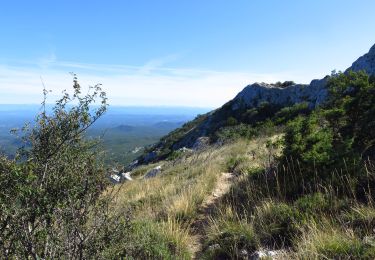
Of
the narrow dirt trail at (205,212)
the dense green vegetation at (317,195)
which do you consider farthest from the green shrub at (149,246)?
the dense green vegetation at (317,195)

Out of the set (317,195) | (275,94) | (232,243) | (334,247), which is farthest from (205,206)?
(275,94)

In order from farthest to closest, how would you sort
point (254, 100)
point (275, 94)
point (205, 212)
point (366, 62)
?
point (254, 100), point (275, 94), point (366, 62), point (205, 212)

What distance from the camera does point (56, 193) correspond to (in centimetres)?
468

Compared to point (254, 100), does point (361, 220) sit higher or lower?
lower

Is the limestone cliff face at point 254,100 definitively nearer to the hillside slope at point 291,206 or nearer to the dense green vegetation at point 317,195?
the hillside slope at point 291,206

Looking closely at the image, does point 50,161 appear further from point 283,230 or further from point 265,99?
point 265,99

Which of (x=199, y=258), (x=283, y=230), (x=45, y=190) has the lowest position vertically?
(x=199, y=258)

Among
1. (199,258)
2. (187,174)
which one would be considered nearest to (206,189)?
(187,174)

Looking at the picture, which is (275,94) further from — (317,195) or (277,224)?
(277,224)

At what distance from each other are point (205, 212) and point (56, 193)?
3.86 m

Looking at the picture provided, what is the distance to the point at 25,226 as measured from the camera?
12.9 feet

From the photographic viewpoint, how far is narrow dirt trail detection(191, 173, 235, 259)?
6.18 m

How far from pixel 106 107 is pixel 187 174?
5.67 metres

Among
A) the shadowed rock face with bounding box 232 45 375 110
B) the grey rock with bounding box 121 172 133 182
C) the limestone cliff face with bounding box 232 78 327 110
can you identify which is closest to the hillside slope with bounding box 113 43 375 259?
the grey rock with bounding box 121 172 133 182
